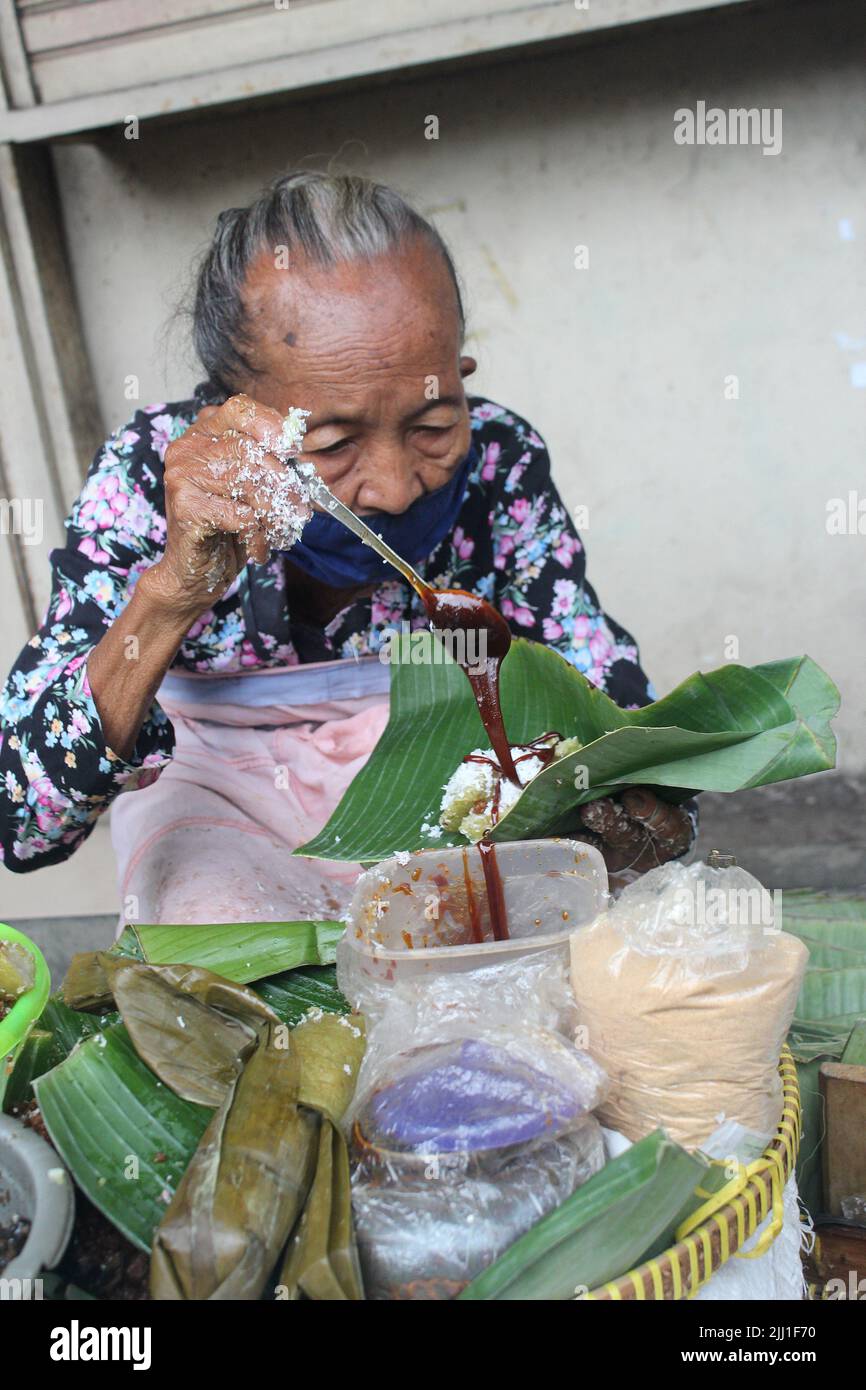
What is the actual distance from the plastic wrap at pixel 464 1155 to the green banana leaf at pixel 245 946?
15.1 inches

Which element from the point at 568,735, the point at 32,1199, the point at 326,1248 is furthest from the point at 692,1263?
the point at 568,735

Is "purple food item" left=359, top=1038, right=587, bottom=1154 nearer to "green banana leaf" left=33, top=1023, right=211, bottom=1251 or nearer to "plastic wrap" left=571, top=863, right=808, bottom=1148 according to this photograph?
"plastic wrap" left=571, top=863, right=808, bottom=1148

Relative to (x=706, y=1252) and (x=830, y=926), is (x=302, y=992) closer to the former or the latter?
(x=706, y=1252)

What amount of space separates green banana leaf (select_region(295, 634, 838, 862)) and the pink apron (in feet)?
1.16

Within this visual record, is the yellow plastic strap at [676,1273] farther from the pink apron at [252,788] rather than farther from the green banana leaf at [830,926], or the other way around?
the pink apron at [252,788]

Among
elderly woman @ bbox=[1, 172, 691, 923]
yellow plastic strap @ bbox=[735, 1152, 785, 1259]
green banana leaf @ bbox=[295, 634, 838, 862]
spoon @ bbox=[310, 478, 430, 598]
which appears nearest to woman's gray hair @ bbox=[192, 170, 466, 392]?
elderly woman @ bbox=[1, 172, 691, 923]

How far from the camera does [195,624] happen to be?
2.26 metres

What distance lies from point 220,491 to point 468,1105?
34.8 inches

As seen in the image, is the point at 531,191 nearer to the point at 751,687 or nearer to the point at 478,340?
the point at 478,340

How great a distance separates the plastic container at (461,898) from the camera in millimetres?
1397

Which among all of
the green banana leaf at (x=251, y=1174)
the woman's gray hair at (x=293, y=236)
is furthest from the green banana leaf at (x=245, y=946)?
the woman's gray hair at (x=293, y=236)

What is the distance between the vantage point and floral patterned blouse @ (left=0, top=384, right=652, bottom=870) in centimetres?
200

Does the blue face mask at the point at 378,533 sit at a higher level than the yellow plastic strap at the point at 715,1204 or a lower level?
higher
